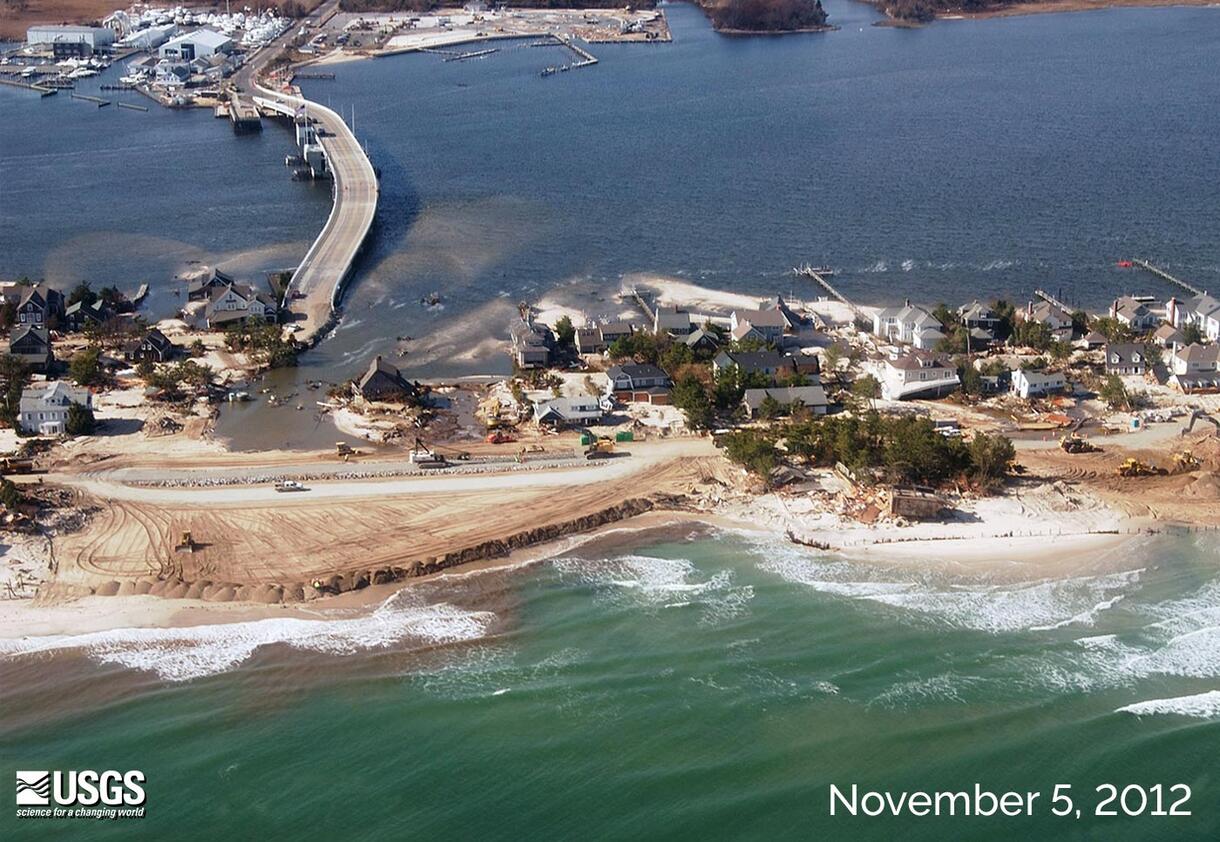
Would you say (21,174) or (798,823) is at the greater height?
(21,174)

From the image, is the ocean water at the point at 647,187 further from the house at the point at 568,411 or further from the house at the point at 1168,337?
the house at the point at 568,411

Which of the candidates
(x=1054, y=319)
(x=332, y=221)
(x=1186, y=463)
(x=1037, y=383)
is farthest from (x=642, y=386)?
(x=332, y=221)

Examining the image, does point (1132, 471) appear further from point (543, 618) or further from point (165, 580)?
point (165, 580)

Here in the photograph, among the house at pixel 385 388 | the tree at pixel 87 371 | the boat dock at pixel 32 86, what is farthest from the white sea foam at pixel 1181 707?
the boat dock at pixel 32 86

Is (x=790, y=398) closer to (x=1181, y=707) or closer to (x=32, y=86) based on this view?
(x=1181, y=707)

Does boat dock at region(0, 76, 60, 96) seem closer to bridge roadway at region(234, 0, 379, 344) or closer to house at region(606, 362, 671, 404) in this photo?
bridge roadway at region(234, 0, 379, 344)

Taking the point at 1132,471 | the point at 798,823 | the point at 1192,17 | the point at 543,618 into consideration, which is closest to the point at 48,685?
the point at 543,618
